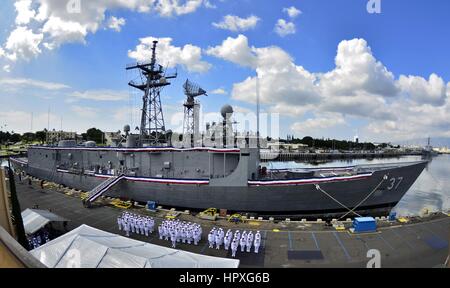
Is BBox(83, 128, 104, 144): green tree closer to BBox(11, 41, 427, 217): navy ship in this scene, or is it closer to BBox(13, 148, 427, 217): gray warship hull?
BBox(11, 41, 427, 217): navy ship

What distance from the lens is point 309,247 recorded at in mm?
10562

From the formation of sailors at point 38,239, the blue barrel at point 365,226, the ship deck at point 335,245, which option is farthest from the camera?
the blue barrel at point 365,226

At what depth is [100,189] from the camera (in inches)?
711

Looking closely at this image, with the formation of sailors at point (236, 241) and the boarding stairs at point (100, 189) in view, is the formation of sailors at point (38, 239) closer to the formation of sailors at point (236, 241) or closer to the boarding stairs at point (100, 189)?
the boarding stairs at point (100, 189)

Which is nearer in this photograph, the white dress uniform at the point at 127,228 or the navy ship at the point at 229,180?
the white dress uniform at the point at 127,228

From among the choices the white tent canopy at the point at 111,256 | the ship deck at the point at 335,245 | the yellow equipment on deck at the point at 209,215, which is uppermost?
the white tent canopy at the point at 111,256

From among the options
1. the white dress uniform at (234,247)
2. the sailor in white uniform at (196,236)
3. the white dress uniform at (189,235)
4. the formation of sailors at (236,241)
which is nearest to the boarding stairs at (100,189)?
the white dress uniform at (189,235)

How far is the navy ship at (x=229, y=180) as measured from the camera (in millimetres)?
15625

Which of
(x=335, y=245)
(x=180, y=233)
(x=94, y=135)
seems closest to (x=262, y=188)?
(x=335, y=245)
